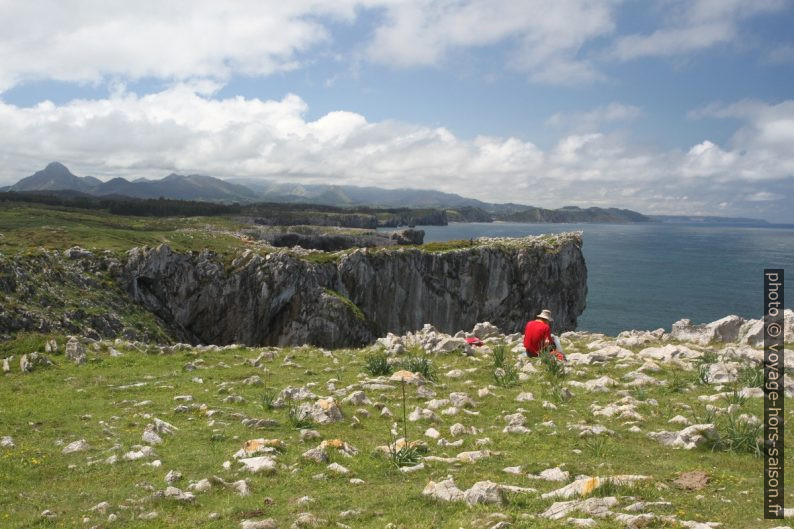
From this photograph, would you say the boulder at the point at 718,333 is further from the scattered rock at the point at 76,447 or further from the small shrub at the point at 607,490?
the scattered rock at the point at 76,447

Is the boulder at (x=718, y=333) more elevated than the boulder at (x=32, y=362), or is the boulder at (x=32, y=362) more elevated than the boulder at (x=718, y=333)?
the boulder at (x=718, y=333)

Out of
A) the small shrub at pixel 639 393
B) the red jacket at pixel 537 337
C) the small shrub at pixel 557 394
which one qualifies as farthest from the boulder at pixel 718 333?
the small shrub at pixel 557 394

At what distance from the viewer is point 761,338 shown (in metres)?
22.3

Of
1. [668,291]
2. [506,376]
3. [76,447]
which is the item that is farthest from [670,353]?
[668,291]

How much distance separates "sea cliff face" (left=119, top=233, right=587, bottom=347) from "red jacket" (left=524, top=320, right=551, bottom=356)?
136 ft

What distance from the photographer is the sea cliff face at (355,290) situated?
56844 millimetres

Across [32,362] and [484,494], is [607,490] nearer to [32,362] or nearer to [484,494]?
[484,494]

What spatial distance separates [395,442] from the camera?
12.1 m

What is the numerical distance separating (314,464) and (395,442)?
2030mm

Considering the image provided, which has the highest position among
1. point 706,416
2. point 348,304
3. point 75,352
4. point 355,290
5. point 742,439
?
point 742,439

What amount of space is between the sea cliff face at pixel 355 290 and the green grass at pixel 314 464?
38.8 metres

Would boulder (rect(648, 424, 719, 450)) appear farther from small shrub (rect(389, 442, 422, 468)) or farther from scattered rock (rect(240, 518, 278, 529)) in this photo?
scattered rock (rect(240, 518, 278, 529))

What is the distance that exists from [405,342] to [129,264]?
3772 cm

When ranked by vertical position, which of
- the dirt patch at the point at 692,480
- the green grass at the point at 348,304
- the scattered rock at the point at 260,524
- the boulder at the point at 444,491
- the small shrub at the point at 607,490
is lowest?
the green grass at the point at 348,304
